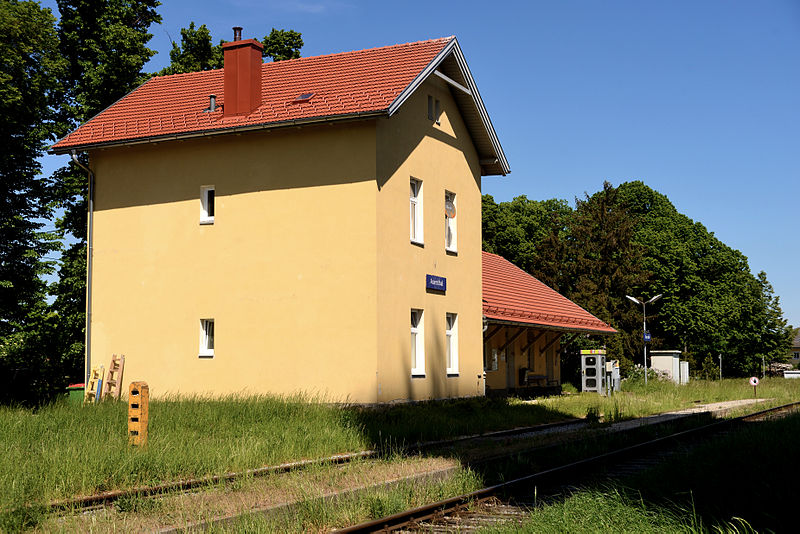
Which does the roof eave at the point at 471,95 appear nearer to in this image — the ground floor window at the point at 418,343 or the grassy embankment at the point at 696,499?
the ground floor window at the point at 418,343

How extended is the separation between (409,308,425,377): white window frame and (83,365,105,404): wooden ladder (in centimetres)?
769

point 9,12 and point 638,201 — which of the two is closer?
point 9,12

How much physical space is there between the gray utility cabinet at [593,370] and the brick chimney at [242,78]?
16843mm

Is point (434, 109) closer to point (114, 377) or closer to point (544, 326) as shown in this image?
point (544, 326)

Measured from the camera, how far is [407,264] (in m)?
20.6

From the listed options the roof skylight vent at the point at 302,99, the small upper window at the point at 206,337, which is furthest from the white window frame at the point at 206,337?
the roof skylight vent at the point at 302,99

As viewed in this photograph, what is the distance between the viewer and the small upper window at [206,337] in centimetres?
2103

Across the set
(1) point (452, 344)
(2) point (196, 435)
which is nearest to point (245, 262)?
(1) point (452, 344)

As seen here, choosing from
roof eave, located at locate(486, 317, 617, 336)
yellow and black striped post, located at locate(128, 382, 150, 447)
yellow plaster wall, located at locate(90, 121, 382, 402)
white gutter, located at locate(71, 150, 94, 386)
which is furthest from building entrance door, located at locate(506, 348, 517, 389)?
yellow and black striped post, located at locate(128, 382, 150, 447)

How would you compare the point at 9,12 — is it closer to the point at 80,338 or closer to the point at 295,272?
the point at 80,338

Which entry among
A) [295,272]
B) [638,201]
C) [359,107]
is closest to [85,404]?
[295,272]

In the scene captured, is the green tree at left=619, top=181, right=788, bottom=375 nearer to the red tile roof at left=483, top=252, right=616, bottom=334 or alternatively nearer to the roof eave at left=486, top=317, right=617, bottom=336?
the red tile roof at left=483, top=252, right=616, bottom=334

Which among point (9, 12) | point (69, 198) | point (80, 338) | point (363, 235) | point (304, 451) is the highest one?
point (9, 12)

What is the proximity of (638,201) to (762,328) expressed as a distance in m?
13.4
